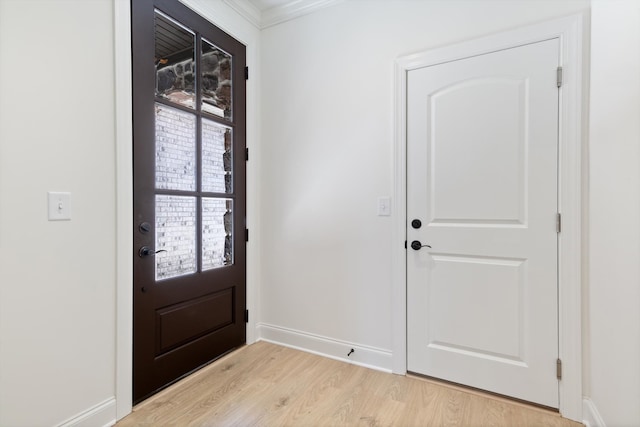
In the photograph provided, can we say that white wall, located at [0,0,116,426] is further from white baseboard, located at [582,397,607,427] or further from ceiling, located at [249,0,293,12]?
white baseboard, located at [582,397,607,427]

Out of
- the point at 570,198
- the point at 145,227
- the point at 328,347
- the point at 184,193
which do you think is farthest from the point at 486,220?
the point at 145,227

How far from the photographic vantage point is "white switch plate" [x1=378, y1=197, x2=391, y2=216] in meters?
2.15

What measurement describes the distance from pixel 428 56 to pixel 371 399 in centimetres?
216

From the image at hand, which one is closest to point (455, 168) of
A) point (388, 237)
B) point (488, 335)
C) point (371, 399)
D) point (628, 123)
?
point (388, 237)

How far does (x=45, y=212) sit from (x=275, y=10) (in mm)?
2201

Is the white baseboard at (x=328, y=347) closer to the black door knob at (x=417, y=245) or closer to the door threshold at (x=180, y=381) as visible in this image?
the door threshold at (x=180, y=381)

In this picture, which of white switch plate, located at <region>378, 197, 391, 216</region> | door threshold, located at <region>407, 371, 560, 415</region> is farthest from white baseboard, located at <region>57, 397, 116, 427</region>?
white switch plate, located at <region>378, 197, 391, 216</region>

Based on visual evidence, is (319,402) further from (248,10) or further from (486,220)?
(248,10)

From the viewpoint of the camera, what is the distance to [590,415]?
1.58 meters

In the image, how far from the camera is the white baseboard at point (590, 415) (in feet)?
4.89

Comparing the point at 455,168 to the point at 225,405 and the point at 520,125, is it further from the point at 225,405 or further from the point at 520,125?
the point at 225,405

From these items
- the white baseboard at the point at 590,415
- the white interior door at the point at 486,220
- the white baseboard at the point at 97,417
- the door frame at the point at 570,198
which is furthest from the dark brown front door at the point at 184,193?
the white baseboard at the point at 590,415

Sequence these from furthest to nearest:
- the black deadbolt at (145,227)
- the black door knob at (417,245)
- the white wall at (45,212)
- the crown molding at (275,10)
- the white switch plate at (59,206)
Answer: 1. the crown molding at (275,10)
2. the black door knob at (417,245)
3. the black deadbolt at (145,227)
4. the white switch plate at (59,206)
5. the white wall at (45,212)

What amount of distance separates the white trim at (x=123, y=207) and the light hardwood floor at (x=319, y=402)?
0.82 feet
